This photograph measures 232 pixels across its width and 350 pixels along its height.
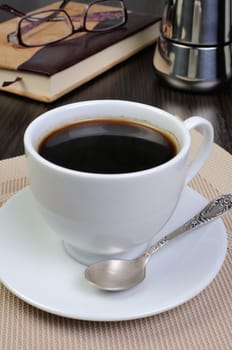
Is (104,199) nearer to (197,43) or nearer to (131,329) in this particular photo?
(131,329)

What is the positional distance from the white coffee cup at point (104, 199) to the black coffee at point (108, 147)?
0.04 feet

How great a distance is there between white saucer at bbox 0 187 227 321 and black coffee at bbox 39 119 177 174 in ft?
0.22

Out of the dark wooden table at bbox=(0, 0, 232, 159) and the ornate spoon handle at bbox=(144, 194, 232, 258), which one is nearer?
the ornate spoon handle at bbox=(144, 194, 232, 258)

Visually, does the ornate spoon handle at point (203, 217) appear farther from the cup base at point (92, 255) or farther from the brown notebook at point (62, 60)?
the brown notebook at point (62, 60)

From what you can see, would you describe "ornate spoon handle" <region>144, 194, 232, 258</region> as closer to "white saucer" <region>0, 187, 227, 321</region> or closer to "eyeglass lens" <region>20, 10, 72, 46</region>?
"white saucer" <region>0, 187, 227, 321</region>

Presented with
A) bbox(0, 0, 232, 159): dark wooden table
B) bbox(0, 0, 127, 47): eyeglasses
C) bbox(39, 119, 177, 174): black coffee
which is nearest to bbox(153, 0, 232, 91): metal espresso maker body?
bbox(0, 0, 232, 159): dark wooden table

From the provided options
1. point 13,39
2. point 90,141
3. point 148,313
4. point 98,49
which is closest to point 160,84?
point 98,49

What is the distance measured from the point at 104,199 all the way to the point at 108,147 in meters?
0.07

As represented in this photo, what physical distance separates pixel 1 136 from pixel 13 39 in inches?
8.4

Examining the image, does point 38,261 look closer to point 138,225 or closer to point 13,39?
point 138,225

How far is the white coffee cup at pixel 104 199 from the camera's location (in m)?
0.37

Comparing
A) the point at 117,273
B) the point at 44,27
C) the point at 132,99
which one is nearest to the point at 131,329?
the point at 117,273

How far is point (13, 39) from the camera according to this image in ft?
2.63

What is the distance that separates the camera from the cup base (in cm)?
42
